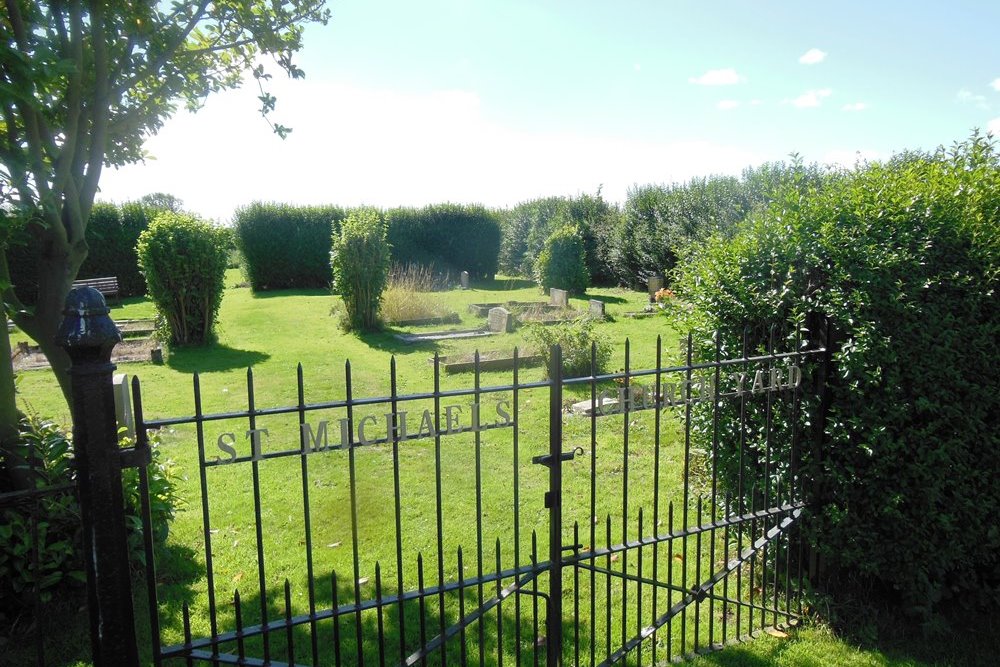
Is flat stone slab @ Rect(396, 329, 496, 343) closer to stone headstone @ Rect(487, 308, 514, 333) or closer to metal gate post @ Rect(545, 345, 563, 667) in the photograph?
stone headstone @ Rect(487, 308, 514, 333)

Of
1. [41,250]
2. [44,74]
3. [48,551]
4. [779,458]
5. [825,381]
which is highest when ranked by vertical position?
[44,74]

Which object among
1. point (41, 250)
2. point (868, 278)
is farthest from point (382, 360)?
A: point (868, 278)

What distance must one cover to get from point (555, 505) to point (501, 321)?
10357 millimetres

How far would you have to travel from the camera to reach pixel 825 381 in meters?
3.64

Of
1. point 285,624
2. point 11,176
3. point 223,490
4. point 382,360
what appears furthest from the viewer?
point 382,360

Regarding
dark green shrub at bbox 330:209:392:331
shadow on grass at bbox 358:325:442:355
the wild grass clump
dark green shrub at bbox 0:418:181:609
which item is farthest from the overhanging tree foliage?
the wild grass clump

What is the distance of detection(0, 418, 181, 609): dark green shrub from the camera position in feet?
11.7

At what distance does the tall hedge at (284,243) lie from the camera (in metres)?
22.6

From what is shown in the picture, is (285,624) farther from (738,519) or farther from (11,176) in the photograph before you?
(11,176)

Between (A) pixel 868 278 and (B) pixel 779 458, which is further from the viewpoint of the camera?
(B) pixel 779 458

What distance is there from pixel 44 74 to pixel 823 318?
4.10 metres

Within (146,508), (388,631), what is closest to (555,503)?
(388,631)

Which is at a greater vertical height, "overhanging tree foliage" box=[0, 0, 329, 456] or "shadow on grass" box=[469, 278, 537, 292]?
"overhanging tree foliage" box=[0, 0, 329, 456]

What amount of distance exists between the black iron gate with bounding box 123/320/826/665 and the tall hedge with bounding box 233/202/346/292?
59.0 ft
